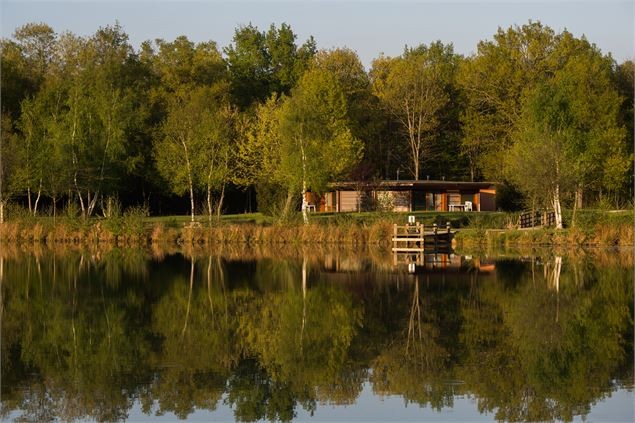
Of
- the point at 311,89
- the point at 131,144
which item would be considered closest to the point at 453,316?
the point at 311,89

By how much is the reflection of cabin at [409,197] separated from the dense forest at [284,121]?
1587 mm

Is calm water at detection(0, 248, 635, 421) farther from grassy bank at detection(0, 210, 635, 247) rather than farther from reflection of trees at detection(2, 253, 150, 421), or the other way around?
grassy bank at detection(0, 210, 635, 247)

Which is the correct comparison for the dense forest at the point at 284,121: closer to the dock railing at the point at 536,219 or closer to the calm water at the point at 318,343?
the dock railing at the point at 536,219

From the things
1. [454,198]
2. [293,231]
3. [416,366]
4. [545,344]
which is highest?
[454,198]

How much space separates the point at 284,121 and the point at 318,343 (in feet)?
101

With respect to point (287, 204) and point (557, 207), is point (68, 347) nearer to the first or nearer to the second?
point (557, 207)

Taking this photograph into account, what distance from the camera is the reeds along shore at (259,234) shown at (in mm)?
43125

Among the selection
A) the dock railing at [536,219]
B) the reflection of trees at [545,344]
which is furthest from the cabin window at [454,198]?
the reflection of trees at [545,344]

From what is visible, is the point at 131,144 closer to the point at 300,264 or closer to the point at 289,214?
the point at 289,214

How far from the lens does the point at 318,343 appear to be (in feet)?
63.4

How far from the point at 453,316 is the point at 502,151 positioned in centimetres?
4027

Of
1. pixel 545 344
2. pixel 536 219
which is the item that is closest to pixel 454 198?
pixel 536 219

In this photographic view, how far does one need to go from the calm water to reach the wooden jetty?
30.8 ft

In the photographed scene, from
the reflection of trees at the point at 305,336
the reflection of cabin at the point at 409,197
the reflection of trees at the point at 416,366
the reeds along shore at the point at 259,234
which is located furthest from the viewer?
the reflection of cabin at the point at 409,197
